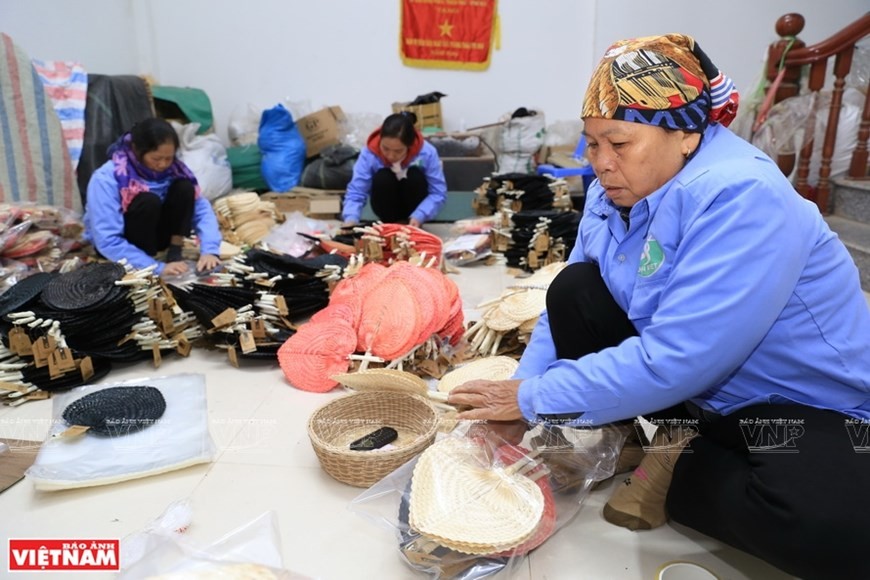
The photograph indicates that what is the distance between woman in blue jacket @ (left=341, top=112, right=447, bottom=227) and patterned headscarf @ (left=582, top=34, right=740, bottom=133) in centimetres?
268

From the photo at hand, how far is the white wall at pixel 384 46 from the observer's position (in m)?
5.07

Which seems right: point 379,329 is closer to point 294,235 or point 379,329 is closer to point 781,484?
point 781,484

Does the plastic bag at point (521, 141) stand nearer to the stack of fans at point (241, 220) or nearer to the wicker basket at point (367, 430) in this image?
the stack of fans at point (241, 220)

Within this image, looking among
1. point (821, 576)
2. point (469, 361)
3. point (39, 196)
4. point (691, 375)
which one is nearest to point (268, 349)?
point (469, 361)

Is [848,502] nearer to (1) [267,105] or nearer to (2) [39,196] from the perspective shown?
(2) [39,196]

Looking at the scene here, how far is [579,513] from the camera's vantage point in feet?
4.42

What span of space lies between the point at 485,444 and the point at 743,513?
500mm

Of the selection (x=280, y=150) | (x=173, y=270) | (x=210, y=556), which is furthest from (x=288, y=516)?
(x=280, y=150)

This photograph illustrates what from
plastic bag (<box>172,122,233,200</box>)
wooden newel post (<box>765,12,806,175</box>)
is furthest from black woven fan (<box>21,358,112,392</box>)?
wooden newel post (<box>765,12,806,175</box>)

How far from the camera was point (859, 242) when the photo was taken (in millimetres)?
2910

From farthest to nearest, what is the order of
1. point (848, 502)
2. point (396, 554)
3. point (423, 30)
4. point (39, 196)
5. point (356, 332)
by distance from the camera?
point (423, 30), point (39, 196), point (356, 332), point (396, 554), point (848, 502)

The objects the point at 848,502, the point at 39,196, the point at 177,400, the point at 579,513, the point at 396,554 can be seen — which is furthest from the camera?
the point at 39,196

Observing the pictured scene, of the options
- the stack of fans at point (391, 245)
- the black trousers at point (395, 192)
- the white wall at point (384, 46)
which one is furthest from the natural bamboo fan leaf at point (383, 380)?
the white wall at point (384, 46)

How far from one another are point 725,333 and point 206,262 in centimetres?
250
